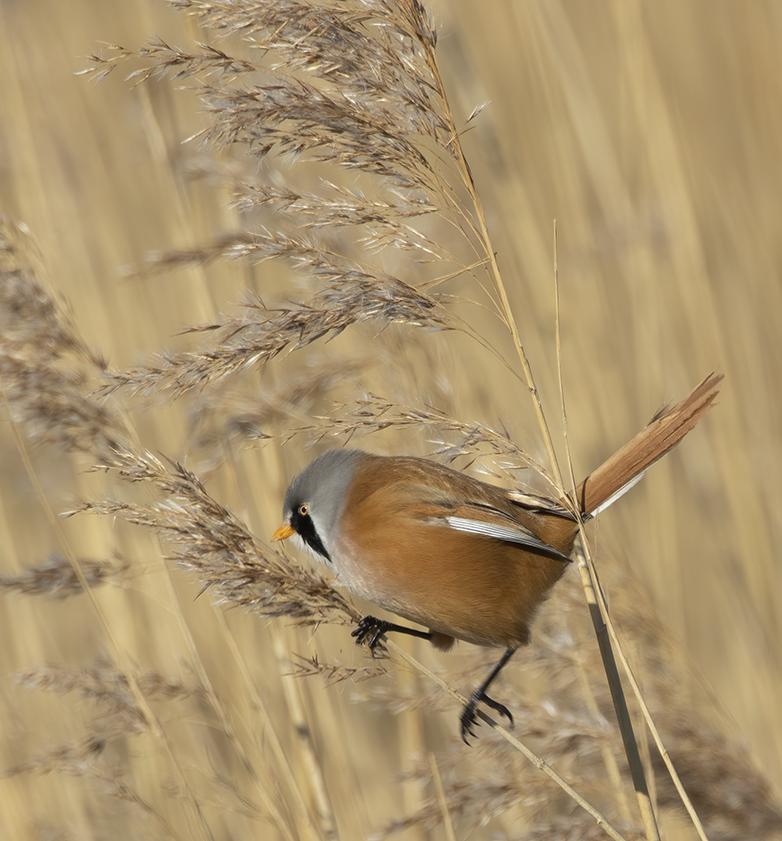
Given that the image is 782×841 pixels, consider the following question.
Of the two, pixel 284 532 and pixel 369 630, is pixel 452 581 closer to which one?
pixel 369 630

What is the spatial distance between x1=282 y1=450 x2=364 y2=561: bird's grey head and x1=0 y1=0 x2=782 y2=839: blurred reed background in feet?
0.49

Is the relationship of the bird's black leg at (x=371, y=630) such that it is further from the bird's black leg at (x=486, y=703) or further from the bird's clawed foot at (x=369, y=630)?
the bird's black leg at (x=486, y=703)

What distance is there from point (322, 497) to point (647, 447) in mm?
695

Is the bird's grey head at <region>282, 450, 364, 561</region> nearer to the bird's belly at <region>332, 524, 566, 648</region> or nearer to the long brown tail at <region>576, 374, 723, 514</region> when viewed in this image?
the bird's belly at <region>332, 524, 566, 648</region>

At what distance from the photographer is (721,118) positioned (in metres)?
3.41

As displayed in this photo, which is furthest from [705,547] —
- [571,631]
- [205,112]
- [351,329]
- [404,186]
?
[205,112]

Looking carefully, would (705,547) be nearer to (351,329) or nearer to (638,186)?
(638,186)

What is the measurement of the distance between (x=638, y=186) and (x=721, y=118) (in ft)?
2.88

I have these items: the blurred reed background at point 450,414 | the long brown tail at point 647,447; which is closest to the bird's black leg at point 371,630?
the blurred reed background at point 450,414

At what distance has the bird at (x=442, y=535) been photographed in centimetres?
168

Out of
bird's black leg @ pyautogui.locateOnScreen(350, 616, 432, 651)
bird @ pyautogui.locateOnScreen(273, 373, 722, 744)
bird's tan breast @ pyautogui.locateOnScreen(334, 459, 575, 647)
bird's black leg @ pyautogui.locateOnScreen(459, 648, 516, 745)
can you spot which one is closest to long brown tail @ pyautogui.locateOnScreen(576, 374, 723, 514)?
bird @ pyautogui.locateOnScreen(273, 373, 722, 744)

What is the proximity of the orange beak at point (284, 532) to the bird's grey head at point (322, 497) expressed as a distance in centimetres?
1

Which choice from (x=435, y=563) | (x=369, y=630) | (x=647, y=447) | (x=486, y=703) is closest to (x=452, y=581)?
(x=435, y=563)

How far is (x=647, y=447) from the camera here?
158 centimetres
